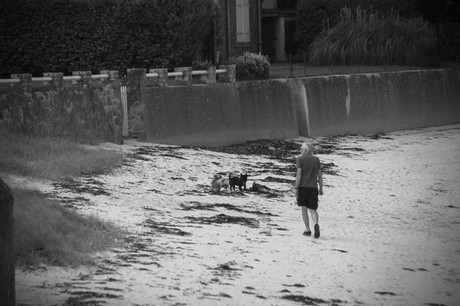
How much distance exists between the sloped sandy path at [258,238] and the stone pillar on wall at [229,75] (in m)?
3.42

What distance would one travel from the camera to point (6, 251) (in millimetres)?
9539

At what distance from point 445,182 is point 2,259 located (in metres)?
15.5

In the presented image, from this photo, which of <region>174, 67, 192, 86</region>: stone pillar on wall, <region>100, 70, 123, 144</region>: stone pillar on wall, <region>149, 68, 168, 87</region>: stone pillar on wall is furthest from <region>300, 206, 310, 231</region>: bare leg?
<region>174, 67, 192, 86</region>: stone pillar on wall

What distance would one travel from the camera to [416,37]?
117ft

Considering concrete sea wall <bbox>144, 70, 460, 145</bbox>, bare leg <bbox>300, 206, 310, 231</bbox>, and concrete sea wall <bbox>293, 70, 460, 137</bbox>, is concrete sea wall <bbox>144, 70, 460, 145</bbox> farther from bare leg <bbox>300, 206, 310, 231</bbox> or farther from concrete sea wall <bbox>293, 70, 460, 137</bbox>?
bare leg <bbox>300, 206, 310, 231</bbox>

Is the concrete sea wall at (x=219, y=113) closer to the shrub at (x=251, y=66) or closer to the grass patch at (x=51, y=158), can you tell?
the shrub at (x=251, y=66)

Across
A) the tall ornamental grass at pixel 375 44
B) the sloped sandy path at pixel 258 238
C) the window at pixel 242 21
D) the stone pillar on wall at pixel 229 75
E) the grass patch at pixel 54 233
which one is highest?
the window at pixel 242 21

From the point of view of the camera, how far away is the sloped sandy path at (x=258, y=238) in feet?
39.0

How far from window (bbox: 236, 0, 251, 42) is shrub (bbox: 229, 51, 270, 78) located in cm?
669

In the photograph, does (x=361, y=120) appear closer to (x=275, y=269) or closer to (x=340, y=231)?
(x=340, y=231)

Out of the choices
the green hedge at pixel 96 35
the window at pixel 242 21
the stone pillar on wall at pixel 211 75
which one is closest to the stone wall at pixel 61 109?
the green hedge at pixel 96 35

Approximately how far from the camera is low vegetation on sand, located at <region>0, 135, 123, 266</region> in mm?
12328

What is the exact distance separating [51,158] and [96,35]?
946cm

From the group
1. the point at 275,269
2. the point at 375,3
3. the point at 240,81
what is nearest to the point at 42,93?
the point at 240,81
